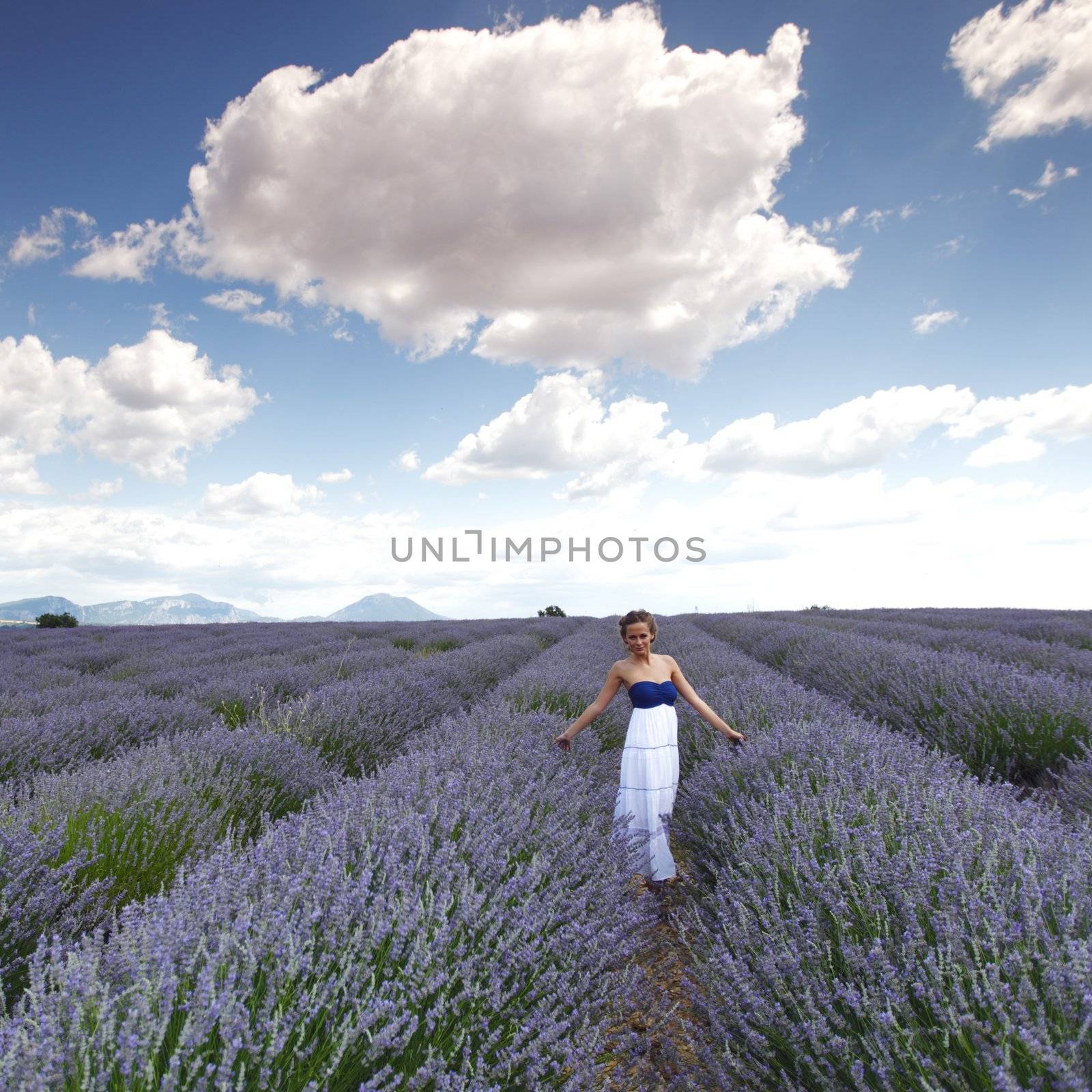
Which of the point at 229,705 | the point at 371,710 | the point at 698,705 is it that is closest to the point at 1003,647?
the point at 698,705

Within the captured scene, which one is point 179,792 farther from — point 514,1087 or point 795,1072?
point 795,1072

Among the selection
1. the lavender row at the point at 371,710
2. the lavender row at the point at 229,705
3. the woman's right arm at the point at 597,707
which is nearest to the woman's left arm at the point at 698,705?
the woman's right arm at the point at 597,707

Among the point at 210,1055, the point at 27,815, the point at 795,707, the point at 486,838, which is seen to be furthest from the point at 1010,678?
the point at 27,815

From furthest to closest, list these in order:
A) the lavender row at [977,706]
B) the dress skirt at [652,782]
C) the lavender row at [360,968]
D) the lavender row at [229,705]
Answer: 1. the lavender row at [229,705]
2. the lavender row at [977,706]
3. the dress skirt at [652,782]
4. the lavender row at [360,968]

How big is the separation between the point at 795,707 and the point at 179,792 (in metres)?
3.19

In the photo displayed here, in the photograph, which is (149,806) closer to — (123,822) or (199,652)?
(123,822)

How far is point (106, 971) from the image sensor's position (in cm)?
138

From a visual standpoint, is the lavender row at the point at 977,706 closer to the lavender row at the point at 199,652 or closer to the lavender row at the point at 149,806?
the lavender row at the point at 149,806

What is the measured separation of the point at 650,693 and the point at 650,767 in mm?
325

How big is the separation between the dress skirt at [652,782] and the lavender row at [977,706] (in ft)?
4.95

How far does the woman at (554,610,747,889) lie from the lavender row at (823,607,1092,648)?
712 cm

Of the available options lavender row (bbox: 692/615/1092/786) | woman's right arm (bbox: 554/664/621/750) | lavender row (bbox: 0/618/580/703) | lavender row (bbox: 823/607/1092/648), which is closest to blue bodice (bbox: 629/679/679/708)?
woman's right arm (bbox: 554/664/621/750)

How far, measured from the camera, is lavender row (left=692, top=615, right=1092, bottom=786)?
394 centimetres

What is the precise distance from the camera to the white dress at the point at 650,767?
294 centimetres
